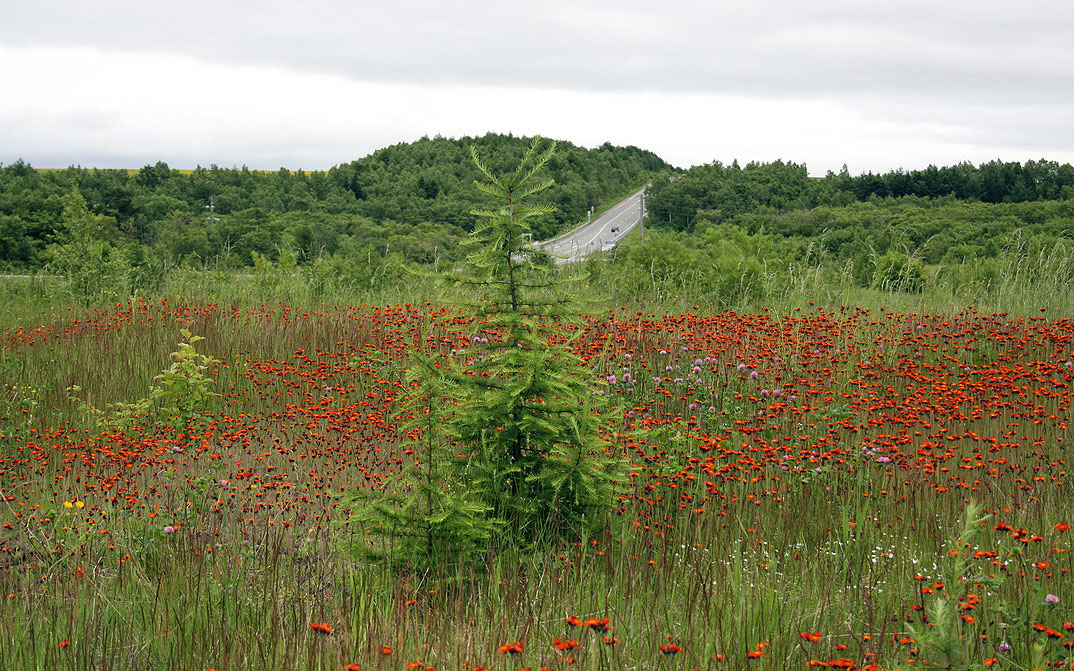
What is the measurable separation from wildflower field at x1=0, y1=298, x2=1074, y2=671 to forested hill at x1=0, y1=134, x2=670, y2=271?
939 inches

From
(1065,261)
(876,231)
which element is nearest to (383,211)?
(876,231)

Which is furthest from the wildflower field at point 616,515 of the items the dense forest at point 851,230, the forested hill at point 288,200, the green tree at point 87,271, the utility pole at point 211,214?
the utility pole at point 211,214

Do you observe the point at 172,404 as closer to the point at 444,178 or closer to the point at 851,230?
the point at 851,230

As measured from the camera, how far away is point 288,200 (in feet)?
182

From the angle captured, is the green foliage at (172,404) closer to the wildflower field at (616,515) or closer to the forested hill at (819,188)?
the wildflower field at (616,515)

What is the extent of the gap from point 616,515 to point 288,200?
180ft

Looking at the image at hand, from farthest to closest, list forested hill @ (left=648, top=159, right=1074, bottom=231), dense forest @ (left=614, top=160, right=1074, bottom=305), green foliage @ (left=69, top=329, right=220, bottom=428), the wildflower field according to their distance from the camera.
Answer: forested hill @ (left=648, top=159, right=1074, bottom=231) < dense forest @ (left=614, top=160, right=1074, bottom=305) < green foliage @ (left=69, top=329, right=220, bottom=428) < the wildflower field

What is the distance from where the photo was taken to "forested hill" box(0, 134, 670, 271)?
3828cm

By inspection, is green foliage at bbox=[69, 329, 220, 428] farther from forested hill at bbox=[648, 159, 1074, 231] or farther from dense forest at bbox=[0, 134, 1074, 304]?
forested hill at bbox=[648, 159, 1074, 231]

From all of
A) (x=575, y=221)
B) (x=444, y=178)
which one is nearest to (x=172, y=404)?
(x=575, y=221)

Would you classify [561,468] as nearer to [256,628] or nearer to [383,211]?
[256,628]

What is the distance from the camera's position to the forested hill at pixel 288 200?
38.3 m

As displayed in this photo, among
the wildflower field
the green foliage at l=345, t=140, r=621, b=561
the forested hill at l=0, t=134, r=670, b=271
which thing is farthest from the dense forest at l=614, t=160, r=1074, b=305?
the forested hill at l=0, t=134, r=670, b=271

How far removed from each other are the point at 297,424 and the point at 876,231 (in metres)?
29.8
